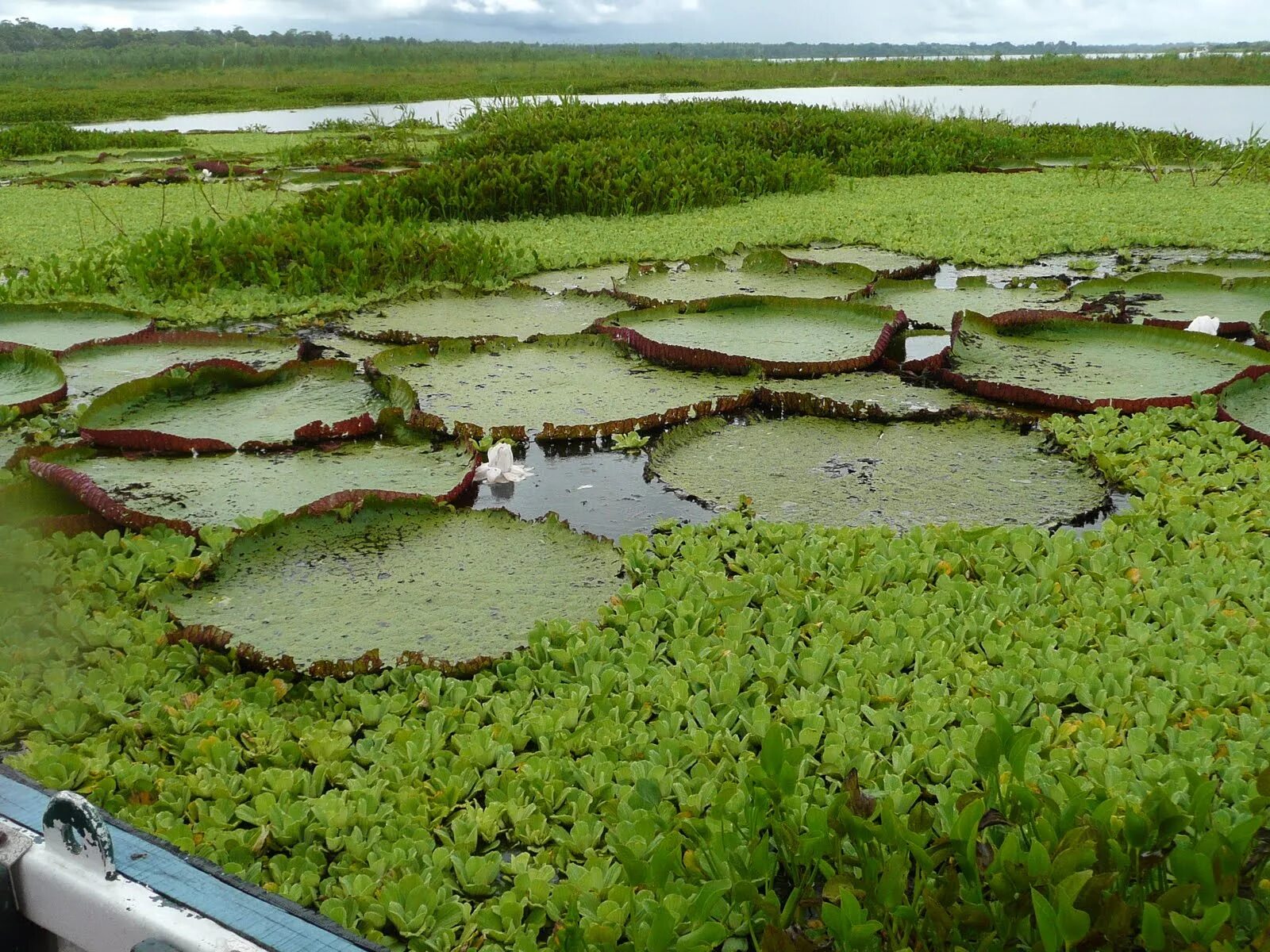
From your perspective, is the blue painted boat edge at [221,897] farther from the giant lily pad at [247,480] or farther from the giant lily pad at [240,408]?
the giant lily pad at [240,408]

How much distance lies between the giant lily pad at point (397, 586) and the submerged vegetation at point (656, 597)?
0.5 inches

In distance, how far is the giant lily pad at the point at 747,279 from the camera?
4.90 meters

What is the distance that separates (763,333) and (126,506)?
2.49 metres

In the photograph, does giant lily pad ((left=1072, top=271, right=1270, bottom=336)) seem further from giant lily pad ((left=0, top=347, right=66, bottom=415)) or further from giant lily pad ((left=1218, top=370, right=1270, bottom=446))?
giant lily pad ((left=0, top=347, right=66, bottom=415))

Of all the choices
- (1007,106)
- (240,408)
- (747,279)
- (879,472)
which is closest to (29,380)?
(240,408)

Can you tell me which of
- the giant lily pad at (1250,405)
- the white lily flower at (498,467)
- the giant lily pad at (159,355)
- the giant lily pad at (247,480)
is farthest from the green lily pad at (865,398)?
the giant lily pad at (159,355)

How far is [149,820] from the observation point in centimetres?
160

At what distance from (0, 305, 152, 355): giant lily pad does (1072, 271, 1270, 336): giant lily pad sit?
170 inches

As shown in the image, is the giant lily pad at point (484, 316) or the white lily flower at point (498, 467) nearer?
the white lily flower at point (498, 467)

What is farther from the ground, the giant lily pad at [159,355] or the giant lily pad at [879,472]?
the giant lily pad at [159,355]

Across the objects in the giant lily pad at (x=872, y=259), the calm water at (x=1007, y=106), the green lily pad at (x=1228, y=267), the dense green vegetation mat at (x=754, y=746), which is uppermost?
the calm water at (x=1007, y=106)

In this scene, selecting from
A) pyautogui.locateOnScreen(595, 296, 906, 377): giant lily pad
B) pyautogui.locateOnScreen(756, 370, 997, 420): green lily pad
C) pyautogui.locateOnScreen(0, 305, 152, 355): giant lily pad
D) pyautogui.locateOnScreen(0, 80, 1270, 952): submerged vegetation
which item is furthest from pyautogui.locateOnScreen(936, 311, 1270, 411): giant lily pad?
pyautogui.locateOnScreen(0, 305, 152, 355): giant lily pad

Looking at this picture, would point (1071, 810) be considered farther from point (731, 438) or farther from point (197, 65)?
point (197, 65)

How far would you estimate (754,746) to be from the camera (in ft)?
5.86
